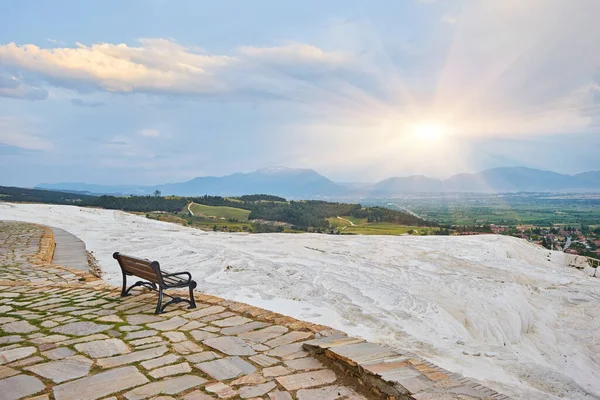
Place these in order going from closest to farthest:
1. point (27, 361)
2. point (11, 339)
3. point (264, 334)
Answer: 1. point (27, 361)
2. point (11, 339)
3. point (264, 334)

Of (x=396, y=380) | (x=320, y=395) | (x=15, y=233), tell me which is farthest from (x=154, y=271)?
(x=15, y=233)

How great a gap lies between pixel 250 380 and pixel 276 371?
26 centimetres

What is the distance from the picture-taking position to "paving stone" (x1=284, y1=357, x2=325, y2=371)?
321 cm

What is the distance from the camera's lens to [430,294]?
9.20 m

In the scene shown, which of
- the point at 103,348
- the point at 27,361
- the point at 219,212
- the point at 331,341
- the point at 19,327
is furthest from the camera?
the point at 219,212

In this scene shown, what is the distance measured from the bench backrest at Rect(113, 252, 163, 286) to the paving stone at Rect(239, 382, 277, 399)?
2187mm

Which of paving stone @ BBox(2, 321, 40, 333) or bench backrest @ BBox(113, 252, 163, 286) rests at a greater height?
bench backrest @ BBox(113, 252, 163, 286)

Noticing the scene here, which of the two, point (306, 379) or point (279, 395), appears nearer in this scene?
point (279, 395)

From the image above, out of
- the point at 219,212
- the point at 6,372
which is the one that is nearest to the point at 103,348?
the point at 6,372

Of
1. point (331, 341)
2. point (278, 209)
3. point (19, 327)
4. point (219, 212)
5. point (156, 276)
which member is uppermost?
point (278, 209)

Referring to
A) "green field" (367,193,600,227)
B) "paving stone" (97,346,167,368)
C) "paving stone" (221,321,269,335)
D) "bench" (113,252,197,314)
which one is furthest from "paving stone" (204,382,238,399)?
"green field" (367,193,600,227)

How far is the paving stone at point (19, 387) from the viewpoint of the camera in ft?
8.70

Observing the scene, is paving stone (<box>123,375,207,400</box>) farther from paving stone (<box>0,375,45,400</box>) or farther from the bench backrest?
the bench backrest

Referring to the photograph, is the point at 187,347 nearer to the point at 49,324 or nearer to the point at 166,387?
the point at 166,387
